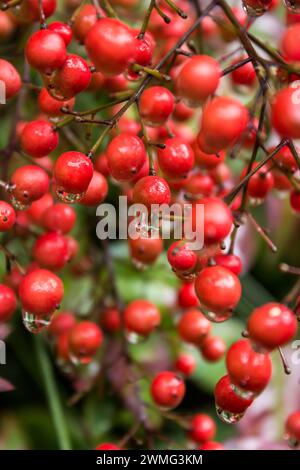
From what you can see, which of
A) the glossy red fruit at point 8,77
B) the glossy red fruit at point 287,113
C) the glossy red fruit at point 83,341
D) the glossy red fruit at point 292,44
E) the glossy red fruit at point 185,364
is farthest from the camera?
the glossy red fruit at point 185,364

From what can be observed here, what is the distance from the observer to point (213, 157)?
31.7 inches

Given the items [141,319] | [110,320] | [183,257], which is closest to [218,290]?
[183,257]

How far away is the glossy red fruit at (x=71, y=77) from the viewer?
0.63 meters

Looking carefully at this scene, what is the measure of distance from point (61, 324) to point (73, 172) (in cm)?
47

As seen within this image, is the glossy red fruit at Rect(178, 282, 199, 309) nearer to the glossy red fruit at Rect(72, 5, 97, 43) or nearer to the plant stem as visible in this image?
the plant stem

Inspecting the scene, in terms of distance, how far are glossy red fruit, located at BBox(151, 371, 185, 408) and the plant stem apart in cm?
22

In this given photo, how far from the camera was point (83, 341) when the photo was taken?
0.92 m

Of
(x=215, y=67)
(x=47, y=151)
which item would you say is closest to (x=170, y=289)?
(x=47, y=151)

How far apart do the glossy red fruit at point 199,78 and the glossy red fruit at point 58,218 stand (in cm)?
34

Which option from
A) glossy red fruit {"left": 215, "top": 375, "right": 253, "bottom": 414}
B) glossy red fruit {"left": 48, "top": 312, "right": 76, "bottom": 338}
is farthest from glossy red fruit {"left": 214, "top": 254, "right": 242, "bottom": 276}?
glossy red fruit {"left": 48, "top": 312, "right": 76, "bottom": 338}

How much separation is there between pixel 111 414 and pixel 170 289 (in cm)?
29

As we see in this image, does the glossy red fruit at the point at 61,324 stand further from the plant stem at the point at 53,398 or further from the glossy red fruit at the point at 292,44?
the glossy red fruit at the point at 292,44

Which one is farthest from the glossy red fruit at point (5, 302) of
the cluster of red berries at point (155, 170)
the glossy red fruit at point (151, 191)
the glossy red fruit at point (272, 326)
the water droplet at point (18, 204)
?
the glossy red fruit at point (272, 326)
